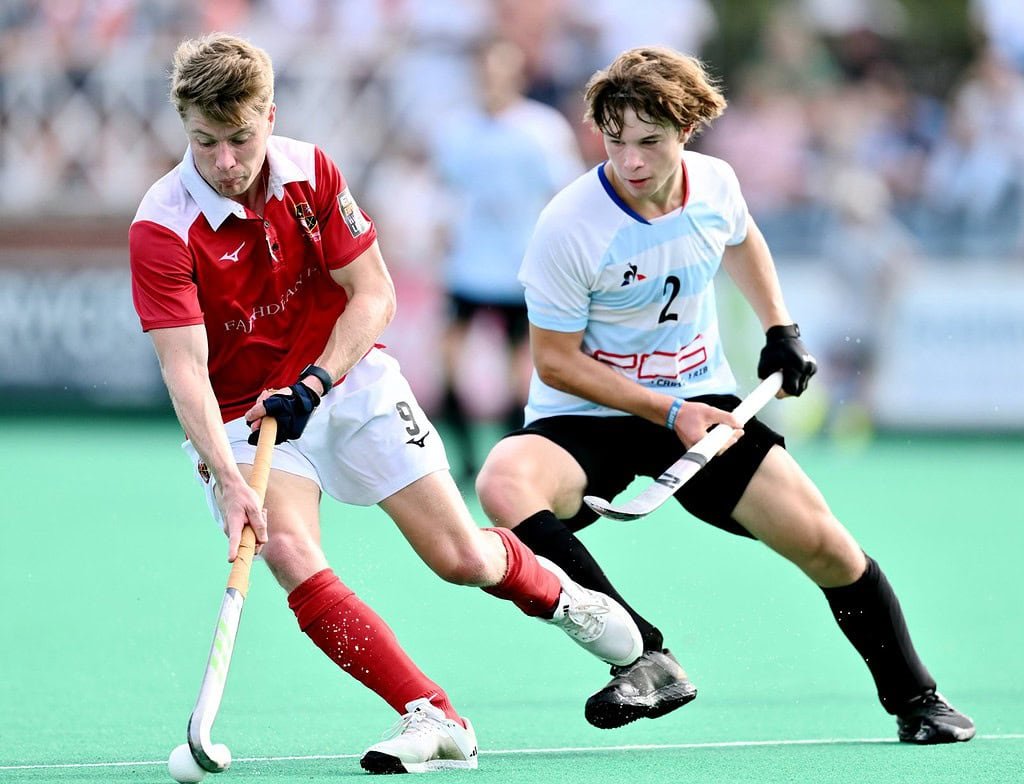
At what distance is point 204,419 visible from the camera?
3.62 meters

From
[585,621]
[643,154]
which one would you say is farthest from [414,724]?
[643,154]

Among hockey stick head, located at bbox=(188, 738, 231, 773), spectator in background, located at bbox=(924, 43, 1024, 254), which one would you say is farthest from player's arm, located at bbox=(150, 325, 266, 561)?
spectator in background, located at bbox=(924, 43, 1024, 254)

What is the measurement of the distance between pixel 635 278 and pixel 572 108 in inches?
283

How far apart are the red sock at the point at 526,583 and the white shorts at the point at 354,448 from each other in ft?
0.77

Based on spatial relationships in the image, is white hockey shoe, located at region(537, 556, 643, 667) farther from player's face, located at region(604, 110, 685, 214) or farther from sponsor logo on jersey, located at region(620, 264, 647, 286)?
player's face, located at region(604, 110, 685, 214)

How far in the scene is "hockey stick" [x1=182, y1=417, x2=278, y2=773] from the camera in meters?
3.22

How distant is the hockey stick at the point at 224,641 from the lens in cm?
322

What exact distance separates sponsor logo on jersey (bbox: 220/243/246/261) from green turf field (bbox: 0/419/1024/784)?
3.47 ft

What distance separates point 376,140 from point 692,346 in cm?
770

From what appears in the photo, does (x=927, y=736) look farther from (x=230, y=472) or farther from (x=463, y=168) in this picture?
(x=463, y=168)

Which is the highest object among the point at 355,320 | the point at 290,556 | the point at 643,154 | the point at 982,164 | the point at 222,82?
the point at 982,164

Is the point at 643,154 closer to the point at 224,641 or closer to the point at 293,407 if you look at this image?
the point at 293,407

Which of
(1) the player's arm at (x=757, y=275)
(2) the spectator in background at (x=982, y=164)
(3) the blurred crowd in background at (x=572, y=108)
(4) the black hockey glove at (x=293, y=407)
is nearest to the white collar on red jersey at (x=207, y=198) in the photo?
(4) the black hockey glove at (x=293, y=407)

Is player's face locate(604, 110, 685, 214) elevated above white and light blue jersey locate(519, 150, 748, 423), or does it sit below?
above
